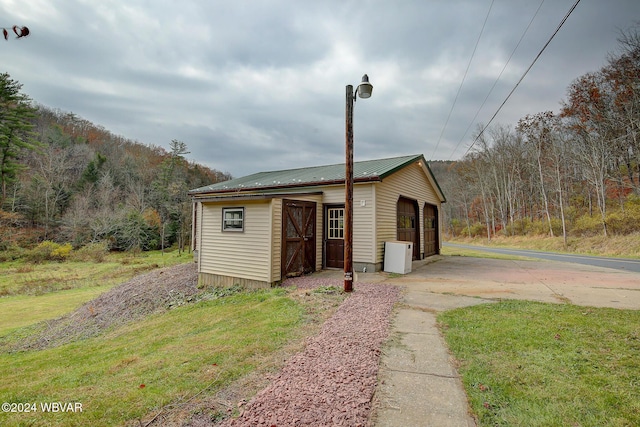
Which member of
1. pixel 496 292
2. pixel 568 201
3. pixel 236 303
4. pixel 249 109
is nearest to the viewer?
pixel 496 292

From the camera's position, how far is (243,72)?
12.9m

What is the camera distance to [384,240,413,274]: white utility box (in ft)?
30.8

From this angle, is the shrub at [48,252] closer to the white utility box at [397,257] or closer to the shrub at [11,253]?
the shrub at [11,253]

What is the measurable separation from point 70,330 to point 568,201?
34539 millimetres

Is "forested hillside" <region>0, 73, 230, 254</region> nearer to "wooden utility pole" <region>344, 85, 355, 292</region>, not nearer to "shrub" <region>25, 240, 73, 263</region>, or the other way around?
"shrub" <region>25, 240, 73, 263</region>

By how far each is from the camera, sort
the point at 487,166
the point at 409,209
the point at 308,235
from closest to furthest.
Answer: the point at 308,235 → the point at 409,209 → the point at 487,166

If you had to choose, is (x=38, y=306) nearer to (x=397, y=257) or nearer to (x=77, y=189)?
(x=397, y=257)

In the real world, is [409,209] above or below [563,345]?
above

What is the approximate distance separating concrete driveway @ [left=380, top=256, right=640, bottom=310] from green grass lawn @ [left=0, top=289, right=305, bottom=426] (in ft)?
11.1

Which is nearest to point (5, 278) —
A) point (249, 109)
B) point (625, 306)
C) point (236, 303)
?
point (249, 109)

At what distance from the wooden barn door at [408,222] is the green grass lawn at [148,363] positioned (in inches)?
261

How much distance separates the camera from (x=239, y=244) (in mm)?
8969

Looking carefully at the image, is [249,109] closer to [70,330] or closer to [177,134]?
[70,330]

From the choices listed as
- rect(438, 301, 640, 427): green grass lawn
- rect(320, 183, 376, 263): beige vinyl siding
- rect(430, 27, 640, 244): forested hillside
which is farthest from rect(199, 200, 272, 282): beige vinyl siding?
rect(430, 27, 640, 244): forested hillside
